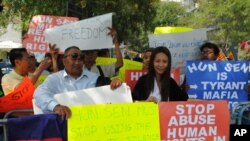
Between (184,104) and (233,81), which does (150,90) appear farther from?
(233,81)

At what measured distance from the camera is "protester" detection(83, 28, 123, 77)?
7.50m

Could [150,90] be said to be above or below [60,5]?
below

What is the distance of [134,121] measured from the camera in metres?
5.12

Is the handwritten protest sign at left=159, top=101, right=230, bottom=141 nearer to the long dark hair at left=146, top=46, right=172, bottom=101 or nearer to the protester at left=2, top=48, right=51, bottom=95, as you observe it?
the long dark hair at left=146, top=46, right=172, bottom=101

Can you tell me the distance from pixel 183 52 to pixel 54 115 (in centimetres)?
406

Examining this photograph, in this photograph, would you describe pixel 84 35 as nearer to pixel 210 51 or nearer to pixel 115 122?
pixel 210 51

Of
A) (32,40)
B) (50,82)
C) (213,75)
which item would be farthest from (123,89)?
(32,40)

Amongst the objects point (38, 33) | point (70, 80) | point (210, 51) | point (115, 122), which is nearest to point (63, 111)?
point (115, 122)

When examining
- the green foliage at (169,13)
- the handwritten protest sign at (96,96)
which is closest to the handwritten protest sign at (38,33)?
the handwritten protest sign at (96,96)

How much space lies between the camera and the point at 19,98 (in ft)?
20.1

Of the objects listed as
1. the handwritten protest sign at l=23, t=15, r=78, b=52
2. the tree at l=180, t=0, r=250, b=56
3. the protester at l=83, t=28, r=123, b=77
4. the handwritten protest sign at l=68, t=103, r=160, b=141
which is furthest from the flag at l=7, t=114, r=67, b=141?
the tree at l=180, t=0, r=250, b=56

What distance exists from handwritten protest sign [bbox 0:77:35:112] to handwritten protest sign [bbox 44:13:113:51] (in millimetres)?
1671

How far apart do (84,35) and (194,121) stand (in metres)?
2.97

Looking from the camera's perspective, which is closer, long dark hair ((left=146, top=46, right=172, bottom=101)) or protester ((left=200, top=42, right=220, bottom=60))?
long dark hair ((left=146, top=46, right=172, bottom=101))
